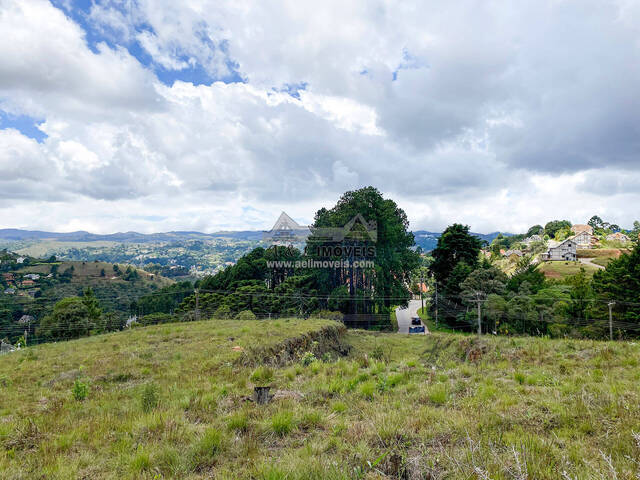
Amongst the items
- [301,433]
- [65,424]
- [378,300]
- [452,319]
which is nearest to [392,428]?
[301,433]

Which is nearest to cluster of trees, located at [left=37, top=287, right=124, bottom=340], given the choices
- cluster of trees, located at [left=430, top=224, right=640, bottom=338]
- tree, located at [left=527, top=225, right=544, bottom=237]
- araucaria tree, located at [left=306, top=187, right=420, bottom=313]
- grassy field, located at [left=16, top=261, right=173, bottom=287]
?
araucaria tree, located at [left=306, top=187, right=420, bottom=313]

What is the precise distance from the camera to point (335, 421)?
487 cm

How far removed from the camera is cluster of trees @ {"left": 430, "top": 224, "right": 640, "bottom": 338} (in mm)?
23781

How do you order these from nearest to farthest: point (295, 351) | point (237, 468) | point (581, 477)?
point (581, 477), point (237, 468), point (295, 351)

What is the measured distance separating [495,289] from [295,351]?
26.4 m

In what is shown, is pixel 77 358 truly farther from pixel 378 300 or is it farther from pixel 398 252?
pixel 398 252

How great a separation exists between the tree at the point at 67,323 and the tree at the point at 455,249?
4748cm

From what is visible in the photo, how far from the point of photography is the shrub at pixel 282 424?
4.64m

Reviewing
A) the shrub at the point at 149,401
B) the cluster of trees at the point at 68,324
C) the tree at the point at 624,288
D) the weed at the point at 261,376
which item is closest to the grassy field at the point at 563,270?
the tree at the point at 624,288

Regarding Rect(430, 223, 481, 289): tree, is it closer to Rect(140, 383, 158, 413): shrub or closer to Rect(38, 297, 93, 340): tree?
→ Rect(140, 383, 158, 413): shrub

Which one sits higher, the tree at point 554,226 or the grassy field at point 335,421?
the tree at point 554,226

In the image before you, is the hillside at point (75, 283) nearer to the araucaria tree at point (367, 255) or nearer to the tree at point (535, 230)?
the araucaria tree at point (367, 255)

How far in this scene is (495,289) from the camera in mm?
31609

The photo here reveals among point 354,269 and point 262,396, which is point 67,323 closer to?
point 354,269
